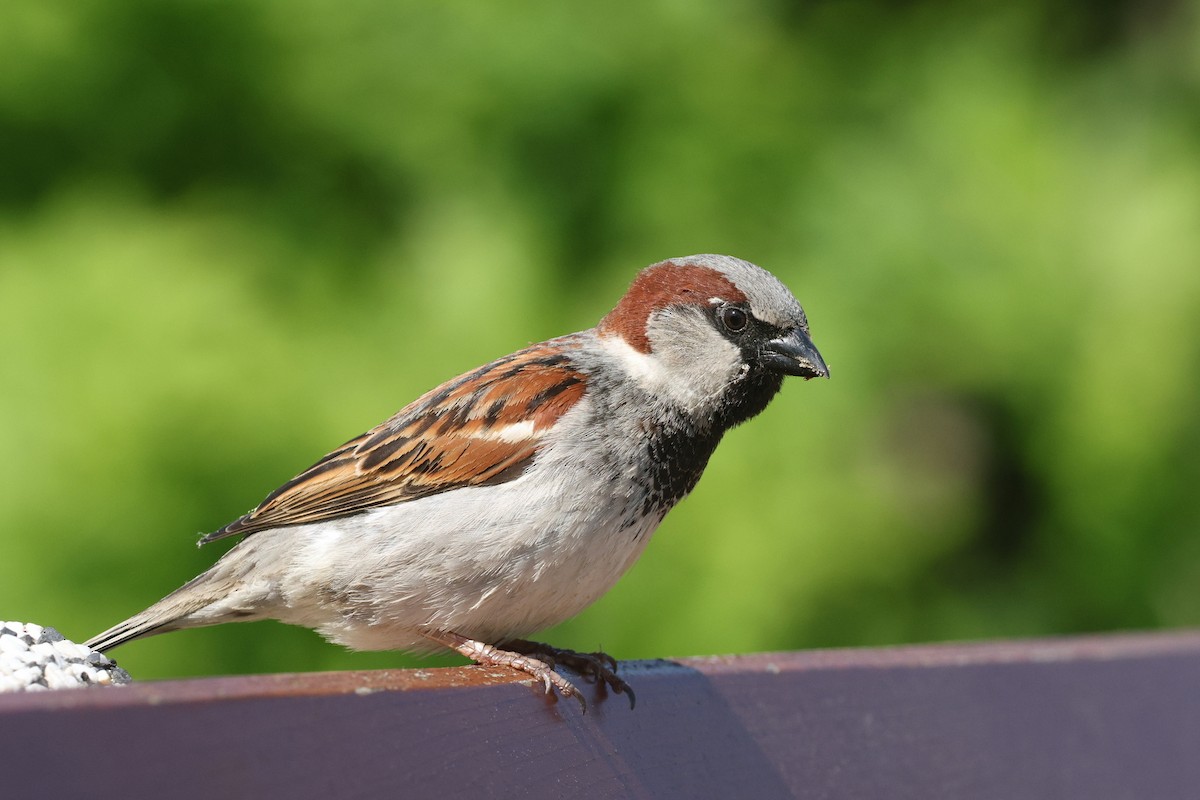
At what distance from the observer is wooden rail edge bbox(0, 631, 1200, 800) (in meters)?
1.16

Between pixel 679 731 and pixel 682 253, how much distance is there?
1.44 meters

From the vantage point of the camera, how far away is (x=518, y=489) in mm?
1924

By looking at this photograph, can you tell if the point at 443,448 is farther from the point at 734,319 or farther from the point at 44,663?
the point at 44,663

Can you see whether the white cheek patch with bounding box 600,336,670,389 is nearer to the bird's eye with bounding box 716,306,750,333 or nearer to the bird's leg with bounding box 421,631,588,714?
the bird's eye with bounding box 716,306,750,333

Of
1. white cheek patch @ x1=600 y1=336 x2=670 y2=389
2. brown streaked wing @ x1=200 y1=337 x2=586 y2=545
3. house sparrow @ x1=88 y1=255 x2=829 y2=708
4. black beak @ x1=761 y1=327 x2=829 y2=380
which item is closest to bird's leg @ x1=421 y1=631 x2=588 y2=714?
house sparrow @ x1=88 y1=255 x2=829 y2=708

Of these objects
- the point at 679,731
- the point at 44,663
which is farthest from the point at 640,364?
the point at 44,663

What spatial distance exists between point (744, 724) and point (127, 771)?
0.87m

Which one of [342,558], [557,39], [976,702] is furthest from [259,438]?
[976,702]

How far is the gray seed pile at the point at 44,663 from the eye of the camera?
145cm

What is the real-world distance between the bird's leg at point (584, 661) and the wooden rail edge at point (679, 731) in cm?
2

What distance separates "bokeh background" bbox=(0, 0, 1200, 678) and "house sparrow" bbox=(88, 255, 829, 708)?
1.48 feet

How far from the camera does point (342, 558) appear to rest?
6.47 ft

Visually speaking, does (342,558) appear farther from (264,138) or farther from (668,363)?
(264,138)

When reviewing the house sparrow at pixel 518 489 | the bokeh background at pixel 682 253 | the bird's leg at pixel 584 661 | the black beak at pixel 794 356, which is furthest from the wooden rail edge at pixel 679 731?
the bokeh background at pixel 682 253
